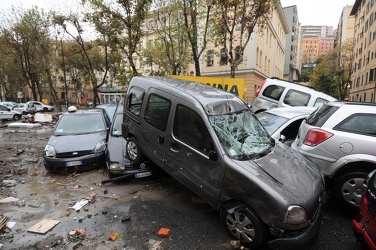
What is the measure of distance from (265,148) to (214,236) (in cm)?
154

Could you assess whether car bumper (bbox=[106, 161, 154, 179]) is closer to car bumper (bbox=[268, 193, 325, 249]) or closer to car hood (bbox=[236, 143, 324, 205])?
car hood (bbox=[236, 143, 324, 205])

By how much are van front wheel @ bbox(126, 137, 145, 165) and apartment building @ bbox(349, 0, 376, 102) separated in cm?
3036

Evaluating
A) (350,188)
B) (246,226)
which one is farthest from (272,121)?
(246,226)

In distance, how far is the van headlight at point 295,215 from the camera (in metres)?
2.73

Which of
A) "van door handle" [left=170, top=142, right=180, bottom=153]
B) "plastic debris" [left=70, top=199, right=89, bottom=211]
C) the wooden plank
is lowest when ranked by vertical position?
"plastic debris" [left=70, top=199, right=89, bottom=211]

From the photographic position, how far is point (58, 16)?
19438 millimetres

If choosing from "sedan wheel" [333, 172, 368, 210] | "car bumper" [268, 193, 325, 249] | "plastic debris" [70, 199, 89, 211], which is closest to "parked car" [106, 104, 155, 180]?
"plastic debris" [70, 199, 89, 211]

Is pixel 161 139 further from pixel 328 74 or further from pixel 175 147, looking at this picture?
pixel 328 74

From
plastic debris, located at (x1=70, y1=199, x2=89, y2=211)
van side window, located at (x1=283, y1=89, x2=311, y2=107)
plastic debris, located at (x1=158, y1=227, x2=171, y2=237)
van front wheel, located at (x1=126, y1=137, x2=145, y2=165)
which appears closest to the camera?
plastic debris, located at (x1=158, y1=227, x2=171, y2=237)

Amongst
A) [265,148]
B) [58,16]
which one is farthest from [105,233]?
[58,16]

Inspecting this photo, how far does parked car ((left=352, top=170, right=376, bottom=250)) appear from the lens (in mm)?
2491

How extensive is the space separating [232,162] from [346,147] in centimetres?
205

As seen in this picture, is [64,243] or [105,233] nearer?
[64,243]

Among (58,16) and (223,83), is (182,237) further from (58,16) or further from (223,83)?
(58,16)
